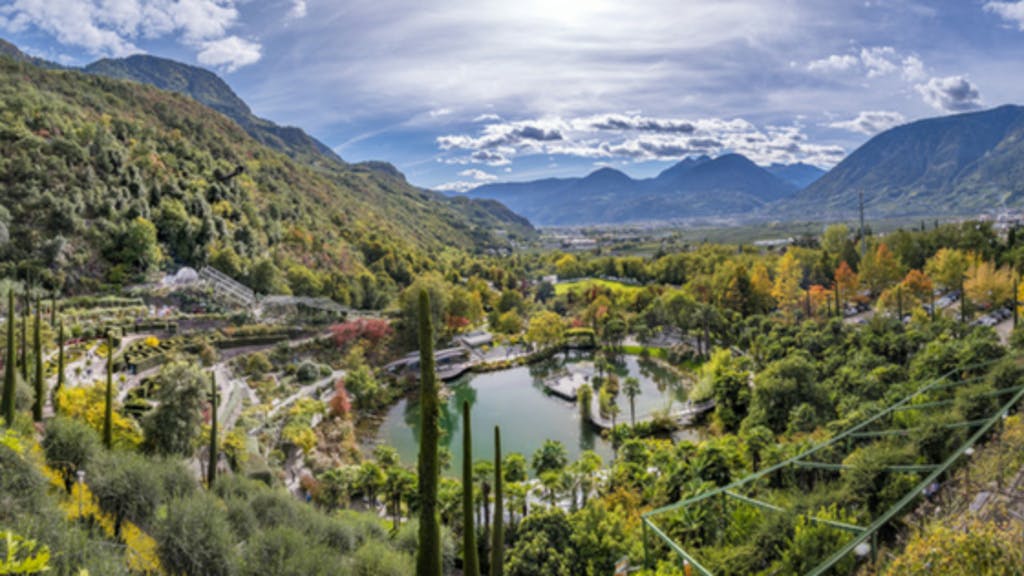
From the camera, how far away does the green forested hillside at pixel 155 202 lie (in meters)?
40.0

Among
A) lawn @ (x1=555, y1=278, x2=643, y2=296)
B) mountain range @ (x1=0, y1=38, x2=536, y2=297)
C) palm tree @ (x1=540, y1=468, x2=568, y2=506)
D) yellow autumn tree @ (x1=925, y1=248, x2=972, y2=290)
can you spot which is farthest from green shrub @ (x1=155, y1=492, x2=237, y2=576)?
lawn @ (x1=555, y1=278, x2=643, y2=296)

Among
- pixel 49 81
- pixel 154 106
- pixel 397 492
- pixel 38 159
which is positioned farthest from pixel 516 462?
pixel 154 106

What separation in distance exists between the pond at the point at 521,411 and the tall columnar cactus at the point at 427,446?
13635 millimetres

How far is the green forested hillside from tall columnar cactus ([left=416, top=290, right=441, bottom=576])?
38684 mm

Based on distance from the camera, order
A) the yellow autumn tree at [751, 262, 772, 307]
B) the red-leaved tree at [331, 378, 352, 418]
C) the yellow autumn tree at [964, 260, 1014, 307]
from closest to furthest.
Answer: the red-leaved tree at [331, 378, 352, 418] → the yellow autumn tree at [964, 260, 1014, 307] → the yellow autumn tree at [751, 262, 772, 307]

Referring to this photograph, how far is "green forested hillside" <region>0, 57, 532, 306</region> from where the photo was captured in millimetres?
40000

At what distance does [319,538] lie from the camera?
13289 millimetres

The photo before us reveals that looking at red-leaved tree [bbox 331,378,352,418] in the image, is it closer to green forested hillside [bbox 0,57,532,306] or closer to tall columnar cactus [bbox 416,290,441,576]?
green forested hillside [bbox 0,57,532,306]

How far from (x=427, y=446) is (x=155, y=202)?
5408 cm

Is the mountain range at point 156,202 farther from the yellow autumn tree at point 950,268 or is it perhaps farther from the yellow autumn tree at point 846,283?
the yellow autumn tree at point 950,268

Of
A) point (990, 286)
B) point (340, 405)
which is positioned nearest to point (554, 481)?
point (340, 405)

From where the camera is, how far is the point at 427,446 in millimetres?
10172

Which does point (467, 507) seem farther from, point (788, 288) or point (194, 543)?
point (788, 288)

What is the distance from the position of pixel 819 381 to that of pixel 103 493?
3105cm
